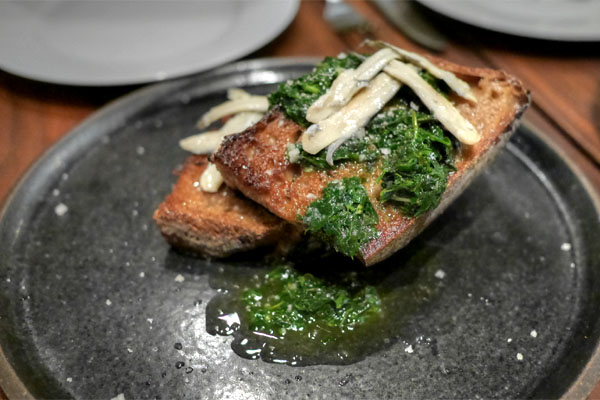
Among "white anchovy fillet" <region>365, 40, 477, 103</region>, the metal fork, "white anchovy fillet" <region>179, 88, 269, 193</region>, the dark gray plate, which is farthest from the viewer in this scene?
the metal fork

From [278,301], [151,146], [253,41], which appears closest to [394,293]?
[278,301]

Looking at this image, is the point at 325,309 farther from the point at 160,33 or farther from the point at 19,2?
the point at 19,2

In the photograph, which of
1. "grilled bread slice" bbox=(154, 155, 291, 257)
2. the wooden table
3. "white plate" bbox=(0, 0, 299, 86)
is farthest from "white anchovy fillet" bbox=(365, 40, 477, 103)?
"white plate" bbox=(0, 0, 299, 86)

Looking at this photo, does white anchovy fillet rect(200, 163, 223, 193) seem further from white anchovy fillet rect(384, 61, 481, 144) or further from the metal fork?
the metal fork

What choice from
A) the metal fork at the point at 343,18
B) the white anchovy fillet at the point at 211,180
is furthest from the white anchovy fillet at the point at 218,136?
the metal fork at the point at 343,18

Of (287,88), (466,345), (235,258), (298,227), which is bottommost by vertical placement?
(235,258)

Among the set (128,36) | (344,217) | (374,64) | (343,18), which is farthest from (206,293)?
(343,18)
